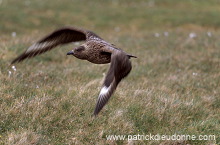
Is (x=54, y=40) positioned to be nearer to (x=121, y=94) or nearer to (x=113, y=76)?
(x=121, y=94)

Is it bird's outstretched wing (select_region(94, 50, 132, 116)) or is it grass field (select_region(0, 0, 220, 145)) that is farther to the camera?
grass field (select_region(0, 0, 220, 145))

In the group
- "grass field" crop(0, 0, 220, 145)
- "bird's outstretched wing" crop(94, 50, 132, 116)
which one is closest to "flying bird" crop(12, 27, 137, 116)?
"bird's outstretched wing" crop(94, 50, 132, 116)

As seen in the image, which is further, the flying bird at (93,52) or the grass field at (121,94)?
the grass field at (121,94)

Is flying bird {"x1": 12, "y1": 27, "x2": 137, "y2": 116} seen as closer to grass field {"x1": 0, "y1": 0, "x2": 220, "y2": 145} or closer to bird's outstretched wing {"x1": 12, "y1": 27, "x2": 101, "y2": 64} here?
bird's outstretched wing {"x1": 12, "y1": 27, "x2": 101, "y2": 64}

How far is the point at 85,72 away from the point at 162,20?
12864 mm

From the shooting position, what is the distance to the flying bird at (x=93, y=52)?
4.95 m

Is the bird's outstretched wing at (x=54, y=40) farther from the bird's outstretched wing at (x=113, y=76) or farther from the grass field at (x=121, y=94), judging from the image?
the bird's outstretched wing at (x=113, y=76)

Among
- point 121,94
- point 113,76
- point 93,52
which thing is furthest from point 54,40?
point 113,76

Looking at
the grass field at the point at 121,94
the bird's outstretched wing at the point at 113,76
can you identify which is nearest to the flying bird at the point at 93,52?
the bird's outstretched wing at the point at 113,76

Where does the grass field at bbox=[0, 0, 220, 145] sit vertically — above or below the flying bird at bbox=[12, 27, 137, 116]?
below

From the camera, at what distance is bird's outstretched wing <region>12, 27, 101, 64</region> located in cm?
653

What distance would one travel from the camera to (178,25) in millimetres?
19266

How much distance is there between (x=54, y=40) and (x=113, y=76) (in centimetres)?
218

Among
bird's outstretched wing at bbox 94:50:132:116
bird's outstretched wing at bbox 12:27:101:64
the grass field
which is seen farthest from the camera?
bird's outstretched wing at bbox 12:27:101:64
